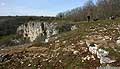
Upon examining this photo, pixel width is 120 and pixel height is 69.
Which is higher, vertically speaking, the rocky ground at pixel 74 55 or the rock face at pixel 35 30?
the rocky ground at pixel 74 55

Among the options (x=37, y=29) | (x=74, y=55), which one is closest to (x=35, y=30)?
(x=37, y=29)

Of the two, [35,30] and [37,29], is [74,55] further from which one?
[35,30]

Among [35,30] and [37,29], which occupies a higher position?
[37,29]

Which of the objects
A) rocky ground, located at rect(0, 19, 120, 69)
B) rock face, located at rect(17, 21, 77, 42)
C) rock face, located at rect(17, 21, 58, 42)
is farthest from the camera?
rock face, located at rect(17, 21, 58, 42)

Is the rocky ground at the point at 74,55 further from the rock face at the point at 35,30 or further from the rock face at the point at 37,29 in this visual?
the rock face at the point at 35,30

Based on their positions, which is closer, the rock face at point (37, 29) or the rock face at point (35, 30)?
the rock face at point (37, 29)

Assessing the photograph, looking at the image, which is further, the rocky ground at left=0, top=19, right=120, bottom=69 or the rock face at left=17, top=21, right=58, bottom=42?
the rock face at left=17, top=21, right=58, bottom=42

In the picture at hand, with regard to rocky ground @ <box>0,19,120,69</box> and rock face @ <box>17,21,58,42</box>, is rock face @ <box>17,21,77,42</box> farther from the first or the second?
rocky ground @ <box>0,19,120,69</box>

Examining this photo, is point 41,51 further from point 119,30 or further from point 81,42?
point 119,30

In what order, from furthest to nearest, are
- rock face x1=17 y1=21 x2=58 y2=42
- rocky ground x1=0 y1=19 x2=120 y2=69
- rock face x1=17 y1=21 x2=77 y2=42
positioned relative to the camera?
rock face x1=17 y1=21 x2=58 y2=42 → rock face x1=17 y1=21 x2=77 y2=42 → rocky ground x1=0 y1=19 x2=120 y2=69

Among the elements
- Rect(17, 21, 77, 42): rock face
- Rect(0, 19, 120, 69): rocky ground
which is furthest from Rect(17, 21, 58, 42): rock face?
Rect(0, 19, 120, 69): rocky ground

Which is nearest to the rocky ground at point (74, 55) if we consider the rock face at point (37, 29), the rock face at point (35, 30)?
the rock face at point (37, 29)

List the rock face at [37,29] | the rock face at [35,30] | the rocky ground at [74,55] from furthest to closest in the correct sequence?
1. the rock face at [35,30]
2. the rock face at [37,29]
3. the rocky ground at [74,55]

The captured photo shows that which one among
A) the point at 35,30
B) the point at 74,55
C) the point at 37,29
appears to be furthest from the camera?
the point at 35,30
